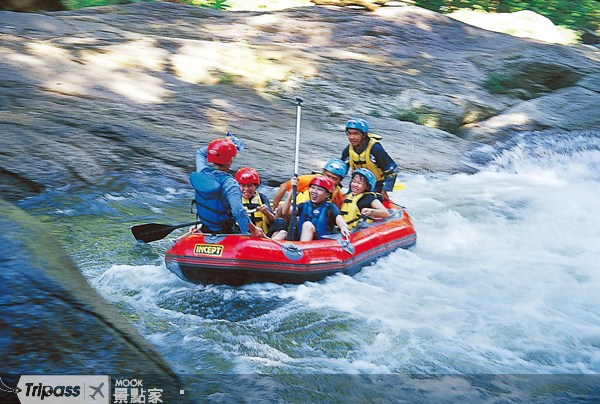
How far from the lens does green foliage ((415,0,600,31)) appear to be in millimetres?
20688

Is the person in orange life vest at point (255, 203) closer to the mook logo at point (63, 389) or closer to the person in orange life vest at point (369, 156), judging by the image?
the person in orange life vest at point (369, 156)

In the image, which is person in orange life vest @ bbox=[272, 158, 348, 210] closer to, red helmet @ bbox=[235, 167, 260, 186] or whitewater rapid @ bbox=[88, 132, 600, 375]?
red helmet @ bbox=[235, 167, 260, 186]

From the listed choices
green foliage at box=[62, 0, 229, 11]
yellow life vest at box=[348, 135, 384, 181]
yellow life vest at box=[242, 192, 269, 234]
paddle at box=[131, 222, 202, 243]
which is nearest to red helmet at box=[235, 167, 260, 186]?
yellow life vest at box=[242, 192, 269, 234]

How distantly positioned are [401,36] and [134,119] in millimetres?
7278

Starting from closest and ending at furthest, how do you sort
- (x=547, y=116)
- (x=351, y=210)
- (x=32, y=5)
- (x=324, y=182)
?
(x=324, y=182)
(x=351, y=210)
(x=547, y=116)
(x=32, y=5)

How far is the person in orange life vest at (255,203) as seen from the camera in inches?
258

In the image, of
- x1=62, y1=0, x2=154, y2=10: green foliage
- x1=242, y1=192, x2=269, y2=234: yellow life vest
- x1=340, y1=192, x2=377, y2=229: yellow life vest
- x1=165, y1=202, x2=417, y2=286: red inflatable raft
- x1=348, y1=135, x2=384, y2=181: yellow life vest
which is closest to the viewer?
x1=165, y1=202, x2=417, y2=286: red inflatable raft

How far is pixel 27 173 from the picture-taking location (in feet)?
27.7

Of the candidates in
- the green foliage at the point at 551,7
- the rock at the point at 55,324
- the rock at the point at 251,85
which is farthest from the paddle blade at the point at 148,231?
the green foliage at the point at 551,7

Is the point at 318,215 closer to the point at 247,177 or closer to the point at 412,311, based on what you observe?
the point at 247,177

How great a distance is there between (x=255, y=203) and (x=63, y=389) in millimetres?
3847

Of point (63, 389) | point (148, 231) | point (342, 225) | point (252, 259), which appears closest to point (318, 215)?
point (342, 225)

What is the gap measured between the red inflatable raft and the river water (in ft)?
0.36

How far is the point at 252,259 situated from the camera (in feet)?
19.2
